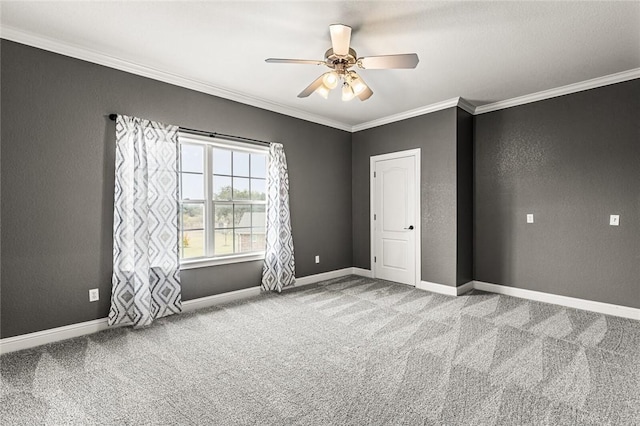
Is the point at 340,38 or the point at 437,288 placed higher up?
the point at 340,38

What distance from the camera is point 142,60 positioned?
320 centimetres

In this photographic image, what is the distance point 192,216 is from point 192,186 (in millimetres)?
359

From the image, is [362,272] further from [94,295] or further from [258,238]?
[94,295]

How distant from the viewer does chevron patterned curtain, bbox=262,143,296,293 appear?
14.5 ft

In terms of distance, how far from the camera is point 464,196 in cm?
457

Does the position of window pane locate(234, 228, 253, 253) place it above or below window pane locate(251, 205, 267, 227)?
below

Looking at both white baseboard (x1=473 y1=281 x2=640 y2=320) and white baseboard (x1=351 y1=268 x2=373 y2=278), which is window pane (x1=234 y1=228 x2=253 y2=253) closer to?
white baseboard (x1=351 y1=268 x2=373 y2=278)

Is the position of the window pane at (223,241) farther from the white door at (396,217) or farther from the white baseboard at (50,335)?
the white door at (396,217)

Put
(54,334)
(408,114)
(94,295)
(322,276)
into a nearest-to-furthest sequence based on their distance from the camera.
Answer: (54,334) < (94,295) < (408,114) < (322,276)

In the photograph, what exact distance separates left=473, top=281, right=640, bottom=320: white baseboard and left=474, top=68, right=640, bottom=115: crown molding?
8.12 ft

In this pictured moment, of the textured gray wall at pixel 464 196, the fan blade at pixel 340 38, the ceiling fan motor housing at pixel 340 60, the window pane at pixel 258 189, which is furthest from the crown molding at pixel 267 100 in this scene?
the fan blade at pixel 340 38

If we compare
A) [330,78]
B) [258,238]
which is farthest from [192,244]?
[330,78]

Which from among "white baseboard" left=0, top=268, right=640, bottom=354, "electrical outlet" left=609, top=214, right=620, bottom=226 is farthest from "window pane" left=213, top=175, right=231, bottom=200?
"electrical outlet" left=609, top=214, right=620, bottom=226

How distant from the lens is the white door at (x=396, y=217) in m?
4.88
